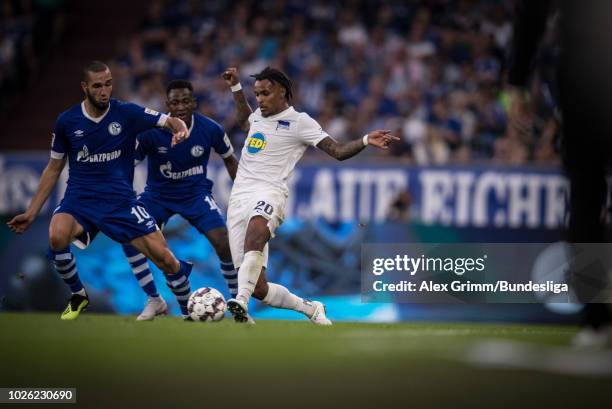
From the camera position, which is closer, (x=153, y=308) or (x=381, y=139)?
(x=381, y=139)

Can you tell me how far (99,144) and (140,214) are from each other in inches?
30.7

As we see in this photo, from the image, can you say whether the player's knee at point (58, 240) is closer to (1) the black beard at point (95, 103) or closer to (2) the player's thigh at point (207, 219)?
(1) the black beard at point (95, 103)

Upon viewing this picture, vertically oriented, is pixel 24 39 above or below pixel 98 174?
above

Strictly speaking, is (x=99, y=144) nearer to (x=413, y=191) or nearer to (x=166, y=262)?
(x=166, y=262)

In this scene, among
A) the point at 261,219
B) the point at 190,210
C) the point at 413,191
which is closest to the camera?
the point at 261,219

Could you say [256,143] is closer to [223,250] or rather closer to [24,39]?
[223,250]

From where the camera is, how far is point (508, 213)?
1590 centimetres

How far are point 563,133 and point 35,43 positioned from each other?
1861 centimetres

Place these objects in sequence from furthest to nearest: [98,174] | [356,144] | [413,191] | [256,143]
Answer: [413,191] → [98,174] → [256,143] → [356,144]

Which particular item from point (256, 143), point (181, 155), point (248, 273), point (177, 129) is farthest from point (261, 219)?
point (181, 155)

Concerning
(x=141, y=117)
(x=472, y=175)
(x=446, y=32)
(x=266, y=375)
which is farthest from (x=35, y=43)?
(x=266, y=375)

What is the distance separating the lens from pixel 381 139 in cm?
853

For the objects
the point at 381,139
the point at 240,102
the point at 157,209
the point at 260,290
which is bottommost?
the point at 260,290

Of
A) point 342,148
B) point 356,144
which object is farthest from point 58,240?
point 356,144
